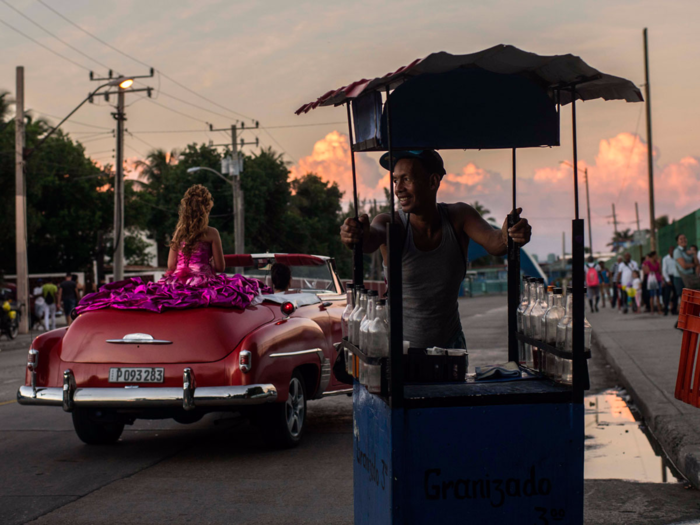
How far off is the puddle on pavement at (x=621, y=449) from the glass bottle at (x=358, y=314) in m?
3.03

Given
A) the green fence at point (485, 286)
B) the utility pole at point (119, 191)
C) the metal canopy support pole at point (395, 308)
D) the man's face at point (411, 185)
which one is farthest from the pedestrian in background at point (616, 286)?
the green fence at point (485, 286)

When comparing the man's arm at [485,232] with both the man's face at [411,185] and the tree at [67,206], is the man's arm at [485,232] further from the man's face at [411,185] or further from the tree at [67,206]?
the tree at [67,206]

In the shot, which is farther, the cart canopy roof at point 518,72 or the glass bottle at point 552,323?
the glass bottle at point 552,323

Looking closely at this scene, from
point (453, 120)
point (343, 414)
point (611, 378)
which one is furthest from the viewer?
point (611, 378)

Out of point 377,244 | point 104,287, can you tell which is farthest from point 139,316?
point 377,244

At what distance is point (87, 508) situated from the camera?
539cm

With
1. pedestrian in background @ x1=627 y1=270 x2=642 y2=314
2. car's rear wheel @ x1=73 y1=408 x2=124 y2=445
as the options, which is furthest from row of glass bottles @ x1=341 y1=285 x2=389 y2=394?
pedestrian in background @ x1=627 y1=270 x2=642 y2=314

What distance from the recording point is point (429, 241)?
394 centimetres

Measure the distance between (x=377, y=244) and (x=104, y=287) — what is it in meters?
3.73

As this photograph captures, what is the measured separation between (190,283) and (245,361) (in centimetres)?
103

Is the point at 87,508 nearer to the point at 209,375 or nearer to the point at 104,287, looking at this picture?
the point at 209,375

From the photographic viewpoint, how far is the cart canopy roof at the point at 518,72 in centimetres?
323

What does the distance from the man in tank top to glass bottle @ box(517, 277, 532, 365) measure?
0.60ft

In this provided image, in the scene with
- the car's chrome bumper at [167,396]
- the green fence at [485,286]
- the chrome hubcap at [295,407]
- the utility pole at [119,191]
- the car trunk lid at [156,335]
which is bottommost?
the green fence at [485,286]
